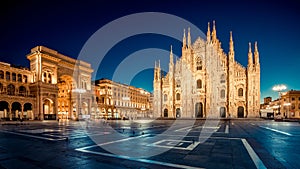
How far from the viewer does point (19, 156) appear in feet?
23.4

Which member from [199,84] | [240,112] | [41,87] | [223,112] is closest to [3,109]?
[41,87]

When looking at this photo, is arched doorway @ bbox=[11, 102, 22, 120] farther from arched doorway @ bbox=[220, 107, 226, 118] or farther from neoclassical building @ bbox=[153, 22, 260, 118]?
arched doorway @ bbox=[220, 107, 226, 118]

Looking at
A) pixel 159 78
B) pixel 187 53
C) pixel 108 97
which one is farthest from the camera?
pixel 108 97

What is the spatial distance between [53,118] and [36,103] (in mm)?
5925

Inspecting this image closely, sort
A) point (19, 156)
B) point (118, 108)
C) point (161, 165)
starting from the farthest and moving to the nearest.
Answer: point (118, 108)
point (19, 156)
point (161, 165)

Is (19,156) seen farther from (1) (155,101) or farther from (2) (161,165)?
(1) (155,101)

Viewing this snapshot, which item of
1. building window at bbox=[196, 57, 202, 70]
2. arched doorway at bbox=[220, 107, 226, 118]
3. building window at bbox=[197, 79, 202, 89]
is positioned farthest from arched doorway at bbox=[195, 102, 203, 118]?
building window at bbox=[196, 57, 202, 70]

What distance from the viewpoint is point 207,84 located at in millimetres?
48844

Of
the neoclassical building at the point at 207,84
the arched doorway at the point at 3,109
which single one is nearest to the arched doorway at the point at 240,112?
the neoclassical building at the point at 207,84

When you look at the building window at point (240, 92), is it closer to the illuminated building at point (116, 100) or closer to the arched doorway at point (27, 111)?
the illuminated building at point (116, 100)

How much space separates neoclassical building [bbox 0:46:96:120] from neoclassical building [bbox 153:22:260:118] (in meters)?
24.3

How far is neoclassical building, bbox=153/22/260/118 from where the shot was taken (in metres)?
44.9

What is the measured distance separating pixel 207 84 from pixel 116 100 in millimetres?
44600

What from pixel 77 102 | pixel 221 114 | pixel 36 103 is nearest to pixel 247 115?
pixel 221 114
